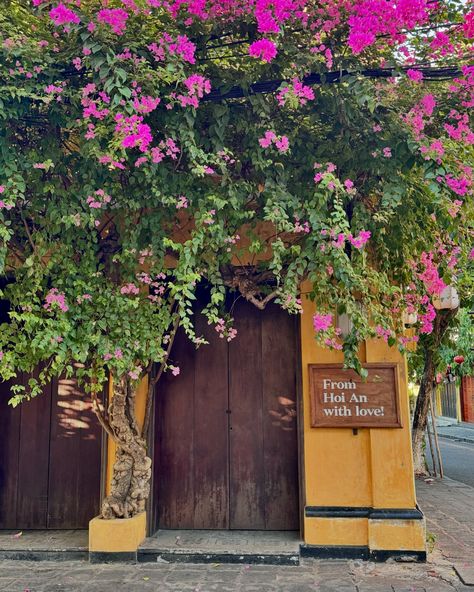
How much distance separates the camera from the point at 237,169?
4.41 metres

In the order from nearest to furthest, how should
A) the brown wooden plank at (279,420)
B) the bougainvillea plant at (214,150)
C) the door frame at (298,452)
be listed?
the bougainvillea plant at (214,150)
the door frame at (298,452)
the brown wooden plank at (279,420)

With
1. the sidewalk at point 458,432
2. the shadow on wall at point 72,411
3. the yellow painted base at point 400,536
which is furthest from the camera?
the sidewalk at point 458,432

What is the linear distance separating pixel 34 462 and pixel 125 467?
1.48 meters

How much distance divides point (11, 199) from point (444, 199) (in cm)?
307

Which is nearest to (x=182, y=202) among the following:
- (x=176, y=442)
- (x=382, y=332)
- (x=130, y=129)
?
(x=130, y=129)

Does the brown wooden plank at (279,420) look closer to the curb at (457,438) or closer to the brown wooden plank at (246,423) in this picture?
the brown wooden plank at (246,423)

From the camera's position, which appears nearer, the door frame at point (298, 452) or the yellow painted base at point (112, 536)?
the yellow painted base at point (112, 536)

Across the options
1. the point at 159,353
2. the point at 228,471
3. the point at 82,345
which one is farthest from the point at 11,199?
the point at 228,471

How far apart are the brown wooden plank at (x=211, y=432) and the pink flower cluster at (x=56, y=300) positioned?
6.90ft

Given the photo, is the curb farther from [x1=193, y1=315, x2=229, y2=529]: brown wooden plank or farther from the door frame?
[x1=193, y1=315, x2=229, y2=529]: brown wooden plank

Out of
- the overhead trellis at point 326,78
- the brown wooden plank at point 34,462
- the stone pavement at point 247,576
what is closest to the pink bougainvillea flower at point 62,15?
the overhead trellis at point 326,78

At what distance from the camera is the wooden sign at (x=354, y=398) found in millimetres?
5070

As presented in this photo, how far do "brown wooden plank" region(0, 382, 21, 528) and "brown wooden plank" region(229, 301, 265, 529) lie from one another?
2381 mm

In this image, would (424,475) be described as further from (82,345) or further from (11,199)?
(11,199)
